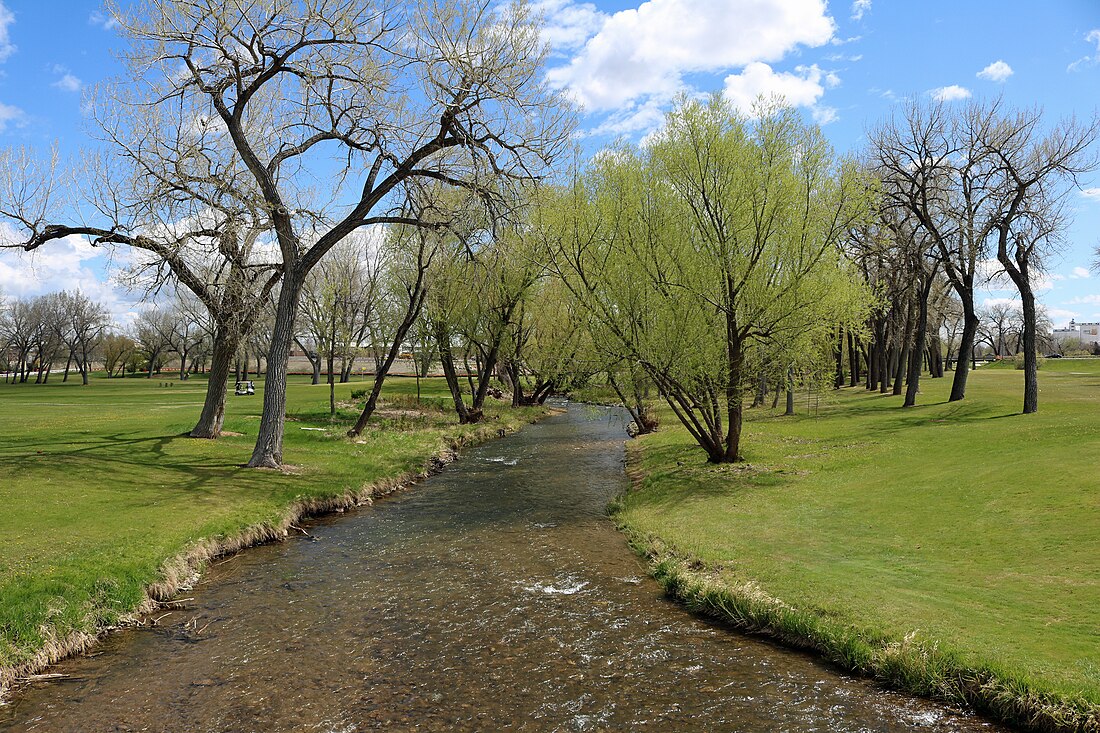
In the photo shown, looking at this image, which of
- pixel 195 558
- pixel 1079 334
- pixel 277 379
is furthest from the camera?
pixel 1079 334

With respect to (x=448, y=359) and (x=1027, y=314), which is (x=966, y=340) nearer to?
(x=1027, y=314)

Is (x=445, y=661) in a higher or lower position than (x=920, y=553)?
lower

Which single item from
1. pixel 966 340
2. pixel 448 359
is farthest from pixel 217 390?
pixel 966 340

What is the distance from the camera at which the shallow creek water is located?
22.9ft

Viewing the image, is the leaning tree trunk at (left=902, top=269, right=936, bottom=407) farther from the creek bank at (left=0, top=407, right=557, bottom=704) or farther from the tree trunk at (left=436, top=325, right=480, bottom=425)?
the creek bank at (left=0, top=407, right=557, bottom=704)

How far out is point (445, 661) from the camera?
8.36 m

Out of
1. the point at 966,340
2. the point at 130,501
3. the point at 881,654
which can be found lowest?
the point at 881,654

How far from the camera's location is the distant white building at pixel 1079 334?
11756 cm

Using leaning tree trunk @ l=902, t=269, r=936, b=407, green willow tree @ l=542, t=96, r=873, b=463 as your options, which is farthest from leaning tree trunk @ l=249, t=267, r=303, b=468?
leaning tree trunk @ l=902, t=269, r=936, b=407

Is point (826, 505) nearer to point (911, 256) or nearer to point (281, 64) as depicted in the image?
point (281, 64)

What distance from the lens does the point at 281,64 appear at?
17047 millimetres

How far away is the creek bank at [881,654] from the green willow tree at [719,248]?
7.97 metres

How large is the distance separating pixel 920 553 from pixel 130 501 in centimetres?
1504

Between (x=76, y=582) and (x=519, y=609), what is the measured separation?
6.31 metres
